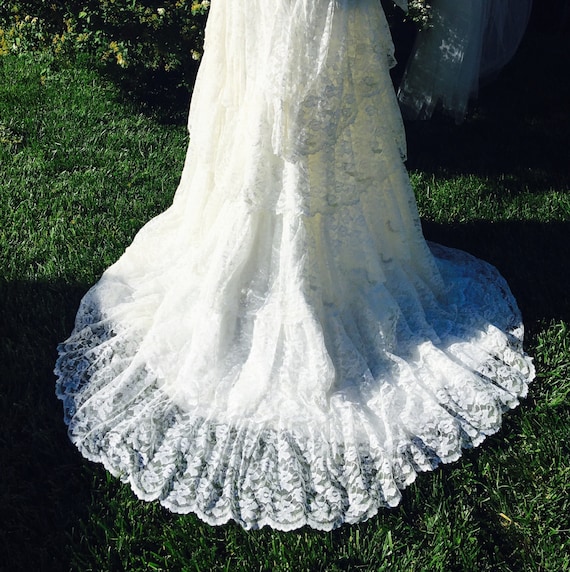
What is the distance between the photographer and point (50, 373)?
2.83 meters

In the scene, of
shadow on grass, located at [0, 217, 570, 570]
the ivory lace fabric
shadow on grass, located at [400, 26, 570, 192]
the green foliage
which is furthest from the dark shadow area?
the ivory lace fabric

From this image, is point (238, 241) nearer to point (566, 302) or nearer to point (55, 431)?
point (55, 431)

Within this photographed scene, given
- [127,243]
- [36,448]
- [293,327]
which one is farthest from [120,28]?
[36,448]

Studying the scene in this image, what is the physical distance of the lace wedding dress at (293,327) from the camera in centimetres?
233

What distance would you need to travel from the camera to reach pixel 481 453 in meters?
2.43

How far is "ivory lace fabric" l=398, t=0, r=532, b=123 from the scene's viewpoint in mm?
4637

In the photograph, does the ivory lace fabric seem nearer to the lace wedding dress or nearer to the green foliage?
the green foliage

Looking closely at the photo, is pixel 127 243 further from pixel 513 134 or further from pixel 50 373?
pixel 513 134

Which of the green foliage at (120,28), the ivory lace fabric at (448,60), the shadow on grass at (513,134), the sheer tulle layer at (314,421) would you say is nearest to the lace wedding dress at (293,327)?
the sheer tulle layer at (314,421)

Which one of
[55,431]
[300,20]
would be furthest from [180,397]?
[300,20]

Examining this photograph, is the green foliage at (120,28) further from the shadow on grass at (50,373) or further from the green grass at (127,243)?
the shadow on grass at (50,373)

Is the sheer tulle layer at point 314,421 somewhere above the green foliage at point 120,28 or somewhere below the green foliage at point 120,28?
below

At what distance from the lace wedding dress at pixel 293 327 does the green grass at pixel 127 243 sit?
0.28 ft

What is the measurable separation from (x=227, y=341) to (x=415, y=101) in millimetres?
2892
